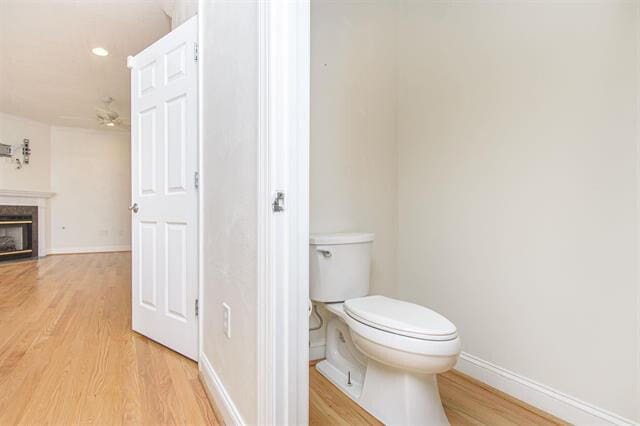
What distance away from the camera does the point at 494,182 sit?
1.65m

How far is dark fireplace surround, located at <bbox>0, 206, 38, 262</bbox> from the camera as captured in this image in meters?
5.13

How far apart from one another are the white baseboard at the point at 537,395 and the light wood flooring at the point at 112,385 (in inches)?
1.6

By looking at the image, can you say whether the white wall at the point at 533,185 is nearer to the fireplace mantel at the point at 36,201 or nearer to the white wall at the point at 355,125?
the white wall at the point at 355,125

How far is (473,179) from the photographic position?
5.72 ft

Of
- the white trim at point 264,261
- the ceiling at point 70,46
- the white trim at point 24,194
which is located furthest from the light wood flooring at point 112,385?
the white trim at point 24,194

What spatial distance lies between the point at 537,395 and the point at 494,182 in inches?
36.7

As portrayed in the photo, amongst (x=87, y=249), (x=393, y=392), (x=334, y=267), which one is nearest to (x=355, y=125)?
(x=334, y=267)

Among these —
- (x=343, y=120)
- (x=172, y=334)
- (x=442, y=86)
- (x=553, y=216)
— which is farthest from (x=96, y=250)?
(x=553, y=216)

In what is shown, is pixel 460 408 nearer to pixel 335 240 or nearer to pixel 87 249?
pixel 335 240

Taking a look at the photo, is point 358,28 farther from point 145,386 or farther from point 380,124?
point 145,386

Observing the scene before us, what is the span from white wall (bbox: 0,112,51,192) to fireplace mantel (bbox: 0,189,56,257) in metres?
0.16

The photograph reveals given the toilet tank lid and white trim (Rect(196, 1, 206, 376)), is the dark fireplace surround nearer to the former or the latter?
white trim (Rect(196, 1, 206, 376))

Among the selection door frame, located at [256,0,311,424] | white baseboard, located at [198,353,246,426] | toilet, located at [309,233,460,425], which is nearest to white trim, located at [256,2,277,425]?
door frame, located at [256,0,311,424]

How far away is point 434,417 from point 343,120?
5.03ft
